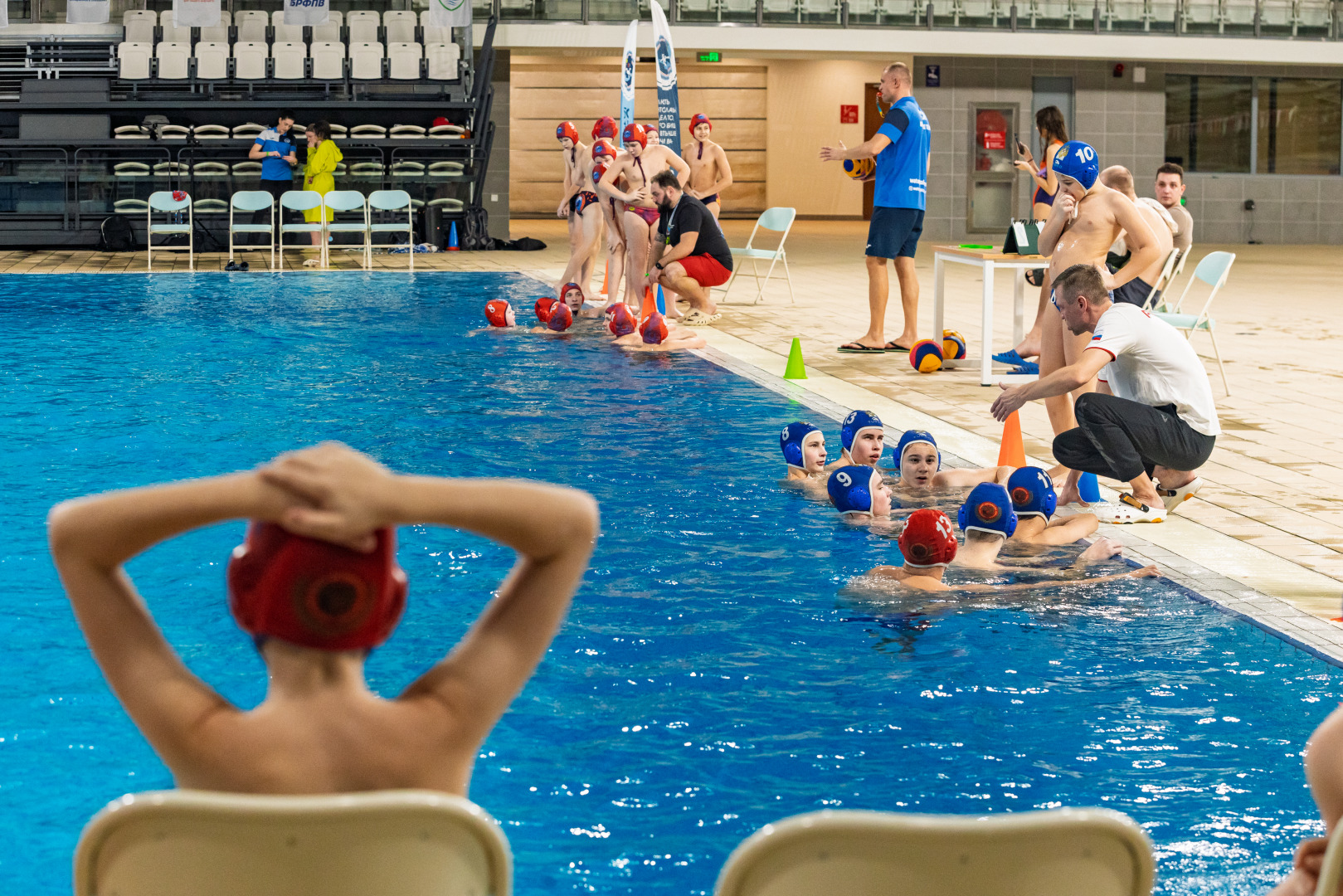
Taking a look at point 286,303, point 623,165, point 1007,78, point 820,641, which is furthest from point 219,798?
point 1007,78

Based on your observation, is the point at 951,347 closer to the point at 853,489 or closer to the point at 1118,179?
the point at 1118,179

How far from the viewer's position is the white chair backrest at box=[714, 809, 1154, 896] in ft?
4.99

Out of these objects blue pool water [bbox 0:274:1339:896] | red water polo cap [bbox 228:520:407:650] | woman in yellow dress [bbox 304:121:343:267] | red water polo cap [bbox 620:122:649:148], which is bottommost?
blue pool water [bbox 0:274:1339:896]

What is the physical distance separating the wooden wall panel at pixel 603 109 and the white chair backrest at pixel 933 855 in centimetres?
2999

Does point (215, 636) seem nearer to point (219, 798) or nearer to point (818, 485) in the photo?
point (818, 485)

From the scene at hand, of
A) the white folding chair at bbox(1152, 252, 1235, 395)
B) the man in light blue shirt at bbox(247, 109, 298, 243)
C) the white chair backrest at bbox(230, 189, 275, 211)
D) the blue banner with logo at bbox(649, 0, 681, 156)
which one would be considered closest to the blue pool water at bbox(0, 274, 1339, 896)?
the white folding chair at bbox(1152, 252, 1235, 395)

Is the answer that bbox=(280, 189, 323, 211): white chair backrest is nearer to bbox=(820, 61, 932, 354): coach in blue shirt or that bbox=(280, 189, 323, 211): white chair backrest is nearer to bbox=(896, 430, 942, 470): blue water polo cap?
bbox=(820, 61, 932, 354): coach in blue shirt

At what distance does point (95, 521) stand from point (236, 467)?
5.89 metres

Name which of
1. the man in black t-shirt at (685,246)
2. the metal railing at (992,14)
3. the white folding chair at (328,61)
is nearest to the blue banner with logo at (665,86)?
the man in black t-shirt at (685,246)

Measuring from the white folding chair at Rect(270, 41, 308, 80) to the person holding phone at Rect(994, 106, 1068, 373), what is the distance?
14.0 metres

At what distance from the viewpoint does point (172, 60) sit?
859 inches

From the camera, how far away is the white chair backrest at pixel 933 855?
1.52m

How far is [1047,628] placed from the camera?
4.79 m

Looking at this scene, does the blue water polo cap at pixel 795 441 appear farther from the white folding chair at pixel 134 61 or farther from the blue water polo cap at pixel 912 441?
the white folding chair at pixel 134 61
